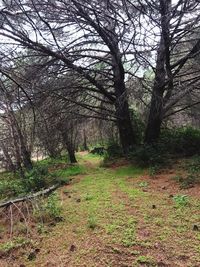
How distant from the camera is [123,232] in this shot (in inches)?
144

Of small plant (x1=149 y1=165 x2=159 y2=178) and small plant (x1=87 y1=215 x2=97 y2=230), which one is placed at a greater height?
small plant (x1=149 y1=165 x2=159 y2=178)

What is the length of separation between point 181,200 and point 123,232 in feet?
4.05

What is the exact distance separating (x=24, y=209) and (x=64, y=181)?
1.83 metres

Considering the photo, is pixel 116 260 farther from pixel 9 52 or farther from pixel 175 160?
pixel 175 160

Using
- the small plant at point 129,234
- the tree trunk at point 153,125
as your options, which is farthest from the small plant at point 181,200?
the tree trunk at point 153,125

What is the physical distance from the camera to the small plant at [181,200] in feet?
14.3

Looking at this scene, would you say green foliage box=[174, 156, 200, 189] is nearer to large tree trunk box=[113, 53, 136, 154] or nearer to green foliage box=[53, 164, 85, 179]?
large tree trunk box=[113, 53, 136, 154]

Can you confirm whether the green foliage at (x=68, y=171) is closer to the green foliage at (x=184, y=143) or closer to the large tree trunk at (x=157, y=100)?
the large tree trunk at (x=157, y=100)

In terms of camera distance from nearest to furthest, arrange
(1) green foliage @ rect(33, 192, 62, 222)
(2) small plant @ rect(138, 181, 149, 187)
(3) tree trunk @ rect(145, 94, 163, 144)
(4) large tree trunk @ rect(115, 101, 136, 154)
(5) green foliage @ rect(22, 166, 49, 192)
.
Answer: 1. (1) green foliage @ rect(33, 192, 62, 222)
2. (2) small plant @ rect(138, 181, 149, 187)
3. (5) green foliage @ rect(22, 166, 49, 192)
4. (3) tree trunk @ rect(145, 94, 163, 144)
5. (4) large tree trunk @ rect(115, 101, 136, 154)

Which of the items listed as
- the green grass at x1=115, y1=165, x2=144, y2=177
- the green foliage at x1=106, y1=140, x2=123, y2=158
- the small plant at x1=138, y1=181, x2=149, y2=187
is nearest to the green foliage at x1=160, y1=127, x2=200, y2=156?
the green grass at x1=115, y1=165, x2=144, y2=177

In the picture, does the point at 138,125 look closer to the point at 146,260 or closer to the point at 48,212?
the point at 48,212

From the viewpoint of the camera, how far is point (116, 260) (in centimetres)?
Answer: 312

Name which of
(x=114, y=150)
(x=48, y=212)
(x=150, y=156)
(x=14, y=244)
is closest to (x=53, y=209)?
(x=48, y=212)

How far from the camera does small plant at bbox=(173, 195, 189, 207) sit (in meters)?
4.37
